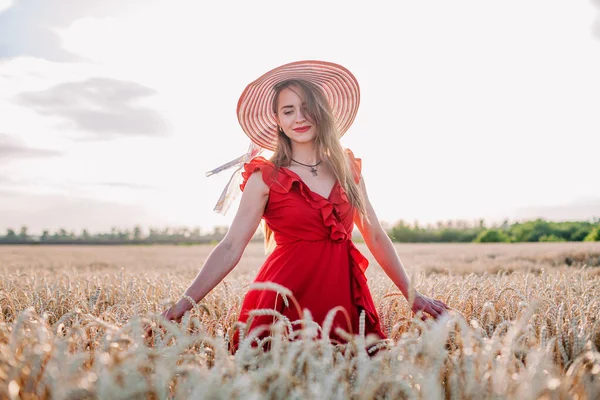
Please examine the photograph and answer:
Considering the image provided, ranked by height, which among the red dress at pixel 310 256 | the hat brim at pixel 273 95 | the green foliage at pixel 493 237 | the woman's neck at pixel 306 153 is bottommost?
the green foliage at pixel 493 237

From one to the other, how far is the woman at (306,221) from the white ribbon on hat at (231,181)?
636 mm

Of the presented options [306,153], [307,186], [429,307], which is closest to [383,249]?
[429,307]

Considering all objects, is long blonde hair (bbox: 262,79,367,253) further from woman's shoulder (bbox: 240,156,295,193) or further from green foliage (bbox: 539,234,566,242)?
green foliage (bbox: 539,234,566,242)

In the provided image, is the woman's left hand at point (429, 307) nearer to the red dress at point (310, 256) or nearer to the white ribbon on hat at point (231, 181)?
the red dress at point (310, 256)

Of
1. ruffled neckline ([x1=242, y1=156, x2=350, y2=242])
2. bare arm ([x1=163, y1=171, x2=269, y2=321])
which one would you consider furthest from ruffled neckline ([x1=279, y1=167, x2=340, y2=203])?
bare arm ([x1=163, y1=171, x2=269, y2=321])

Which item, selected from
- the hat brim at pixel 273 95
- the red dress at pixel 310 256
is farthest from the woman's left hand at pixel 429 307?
the hat brim at pixel 273 95

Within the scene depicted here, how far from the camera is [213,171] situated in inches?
157

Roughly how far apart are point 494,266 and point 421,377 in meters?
6.59

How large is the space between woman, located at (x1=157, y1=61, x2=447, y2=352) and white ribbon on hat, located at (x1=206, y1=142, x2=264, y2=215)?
64 centimetres

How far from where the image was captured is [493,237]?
68.4 feet

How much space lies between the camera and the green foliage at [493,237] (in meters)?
20.4

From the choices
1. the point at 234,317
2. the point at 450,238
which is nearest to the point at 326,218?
the point at 234,317

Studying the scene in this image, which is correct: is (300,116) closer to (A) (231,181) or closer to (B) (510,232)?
(A) (231,181)

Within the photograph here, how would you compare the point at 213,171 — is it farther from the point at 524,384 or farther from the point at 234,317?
the point at 524,384
